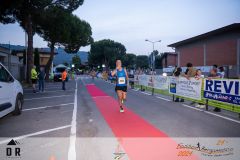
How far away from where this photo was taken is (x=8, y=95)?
850 cm

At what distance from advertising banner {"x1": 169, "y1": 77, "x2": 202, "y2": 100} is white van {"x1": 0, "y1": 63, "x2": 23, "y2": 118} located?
23.7ft

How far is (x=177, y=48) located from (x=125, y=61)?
38397mm

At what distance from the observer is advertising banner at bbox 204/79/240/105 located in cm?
926

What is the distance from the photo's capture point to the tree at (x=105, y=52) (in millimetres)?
95938

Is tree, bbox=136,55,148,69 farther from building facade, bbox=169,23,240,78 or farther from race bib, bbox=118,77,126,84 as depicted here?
race bib, bbox=118,77,126,84

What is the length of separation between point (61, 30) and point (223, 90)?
3305 centimetres

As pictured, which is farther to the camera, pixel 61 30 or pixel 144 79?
pixel 61 30

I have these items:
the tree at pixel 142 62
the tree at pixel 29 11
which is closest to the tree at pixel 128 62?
the tree at pixel 142 62

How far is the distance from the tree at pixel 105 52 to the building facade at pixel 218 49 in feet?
139

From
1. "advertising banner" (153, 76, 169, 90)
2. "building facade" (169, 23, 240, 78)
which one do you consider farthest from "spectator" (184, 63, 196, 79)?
"building facade" (169, 23, 240, 78)

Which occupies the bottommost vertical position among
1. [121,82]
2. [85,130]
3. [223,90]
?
[85,130]

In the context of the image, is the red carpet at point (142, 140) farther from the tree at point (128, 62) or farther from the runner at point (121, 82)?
the tree at point (128, 62)

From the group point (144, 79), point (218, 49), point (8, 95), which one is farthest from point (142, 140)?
point (218, 49)

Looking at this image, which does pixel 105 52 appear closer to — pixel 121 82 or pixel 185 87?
pixel 185 87
